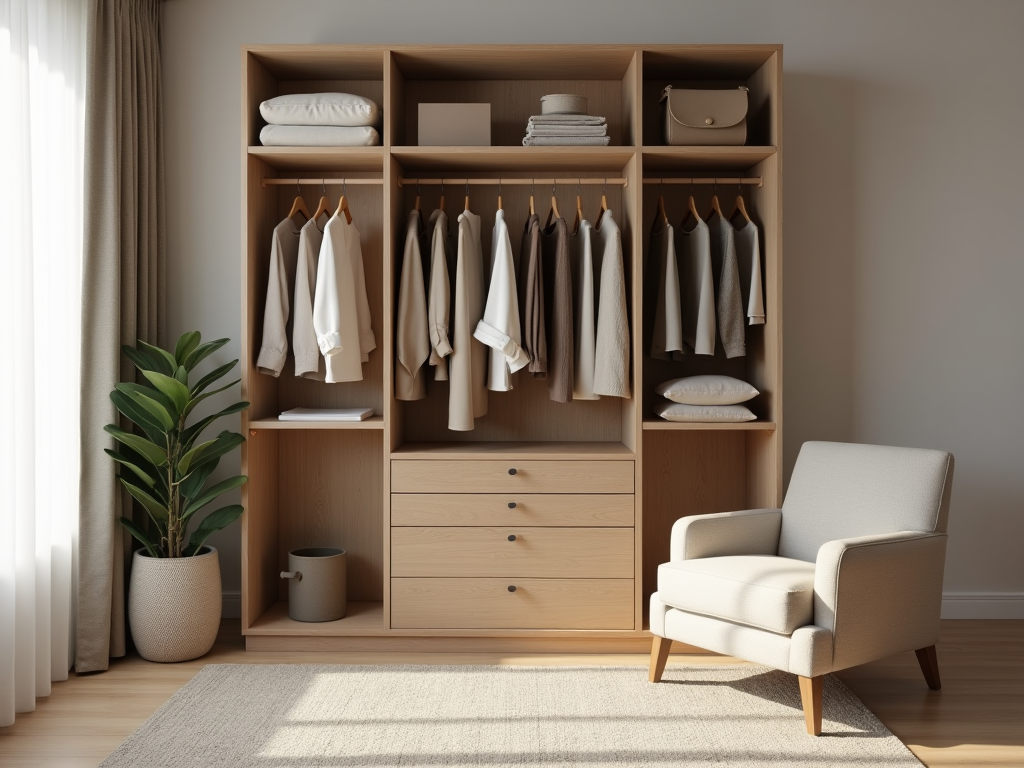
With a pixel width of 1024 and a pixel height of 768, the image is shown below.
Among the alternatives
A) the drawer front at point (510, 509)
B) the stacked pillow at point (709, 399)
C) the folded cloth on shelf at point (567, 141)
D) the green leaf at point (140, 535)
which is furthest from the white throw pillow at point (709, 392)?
the green leaf at point (140, 535)

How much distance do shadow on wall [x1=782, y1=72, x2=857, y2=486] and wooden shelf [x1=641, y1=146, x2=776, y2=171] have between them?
37 cm

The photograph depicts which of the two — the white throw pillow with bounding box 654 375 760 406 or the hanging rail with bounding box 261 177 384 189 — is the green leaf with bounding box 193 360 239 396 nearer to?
the hanging rail with bounding box 261 177 384 189

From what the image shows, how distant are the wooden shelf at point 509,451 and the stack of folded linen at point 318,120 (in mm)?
1196

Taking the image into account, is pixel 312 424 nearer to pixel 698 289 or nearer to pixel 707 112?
pixel 698 289

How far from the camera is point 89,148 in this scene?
3209 millimetres

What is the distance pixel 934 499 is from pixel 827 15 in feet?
7.10

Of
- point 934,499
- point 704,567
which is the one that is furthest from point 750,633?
point 934,499

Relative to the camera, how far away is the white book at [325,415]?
3.48 meters

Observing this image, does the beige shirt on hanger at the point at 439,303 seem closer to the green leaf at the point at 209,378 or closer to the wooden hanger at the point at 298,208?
the wooden hanger at the point at 298,208

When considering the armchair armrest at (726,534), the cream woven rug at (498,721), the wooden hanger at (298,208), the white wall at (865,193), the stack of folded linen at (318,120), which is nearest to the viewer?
the cream woven rug at (498,721)

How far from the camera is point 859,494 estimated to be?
10.2 feet

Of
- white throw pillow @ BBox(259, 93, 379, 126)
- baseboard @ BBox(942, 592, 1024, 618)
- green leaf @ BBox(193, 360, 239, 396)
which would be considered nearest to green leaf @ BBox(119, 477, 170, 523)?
green leaf @ BBox(193, 360, 239, 396)

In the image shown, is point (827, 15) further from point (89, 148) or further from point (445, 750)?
point (445, 750)

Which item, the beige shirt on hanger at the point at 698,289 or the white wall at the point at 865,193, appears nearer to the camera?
the beige shirt on hanger at the point at 698,289
